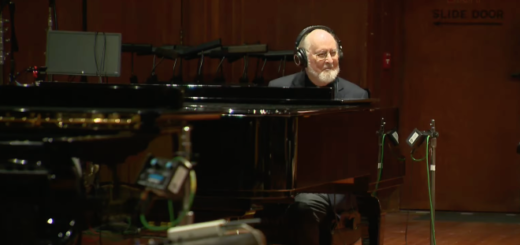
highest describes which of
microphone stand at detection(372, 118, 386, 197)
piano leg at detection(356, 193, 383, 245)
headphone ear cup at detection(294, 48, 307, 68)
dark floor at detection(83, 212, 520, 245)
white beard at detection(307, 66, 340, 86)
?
headphone ear cup at detection(294, 48, 307, 68)

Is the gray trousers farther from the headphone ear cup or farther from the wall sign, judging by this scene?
the wall sign

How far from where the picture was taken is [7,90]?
3.31 metres

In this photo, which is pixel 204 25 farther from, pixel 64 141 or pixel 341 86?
pixel 64 141

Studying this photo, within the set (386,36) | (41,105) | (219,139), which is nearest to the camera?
(41,105)

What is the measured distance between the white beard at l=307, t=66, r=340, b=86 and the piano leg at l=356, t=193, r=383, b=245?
835 millimetres

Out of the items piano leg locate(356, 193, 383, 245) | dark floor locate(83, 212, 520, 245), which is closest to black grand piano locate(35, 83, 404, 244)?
piano leg locate(356, 193, 383, 245)

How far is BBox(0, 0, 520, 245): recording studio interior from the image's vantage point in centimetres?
293

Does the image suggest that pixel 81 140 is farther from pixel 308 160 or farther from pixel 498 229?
pixel 498 229

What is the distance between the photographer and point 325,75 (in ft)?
16.5

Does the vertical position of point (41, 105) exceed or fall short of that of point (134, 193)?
it exceeds it

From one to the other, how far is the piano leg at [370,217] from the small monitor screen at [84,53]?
6.95ft

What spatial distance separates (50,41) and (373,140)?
2.65 meters

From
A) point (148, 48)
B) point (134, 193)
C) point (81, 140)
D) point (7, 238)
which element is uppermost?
point (148, 48)

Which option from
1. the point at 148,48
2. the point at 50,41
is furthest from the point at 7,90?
the point at 148,48
